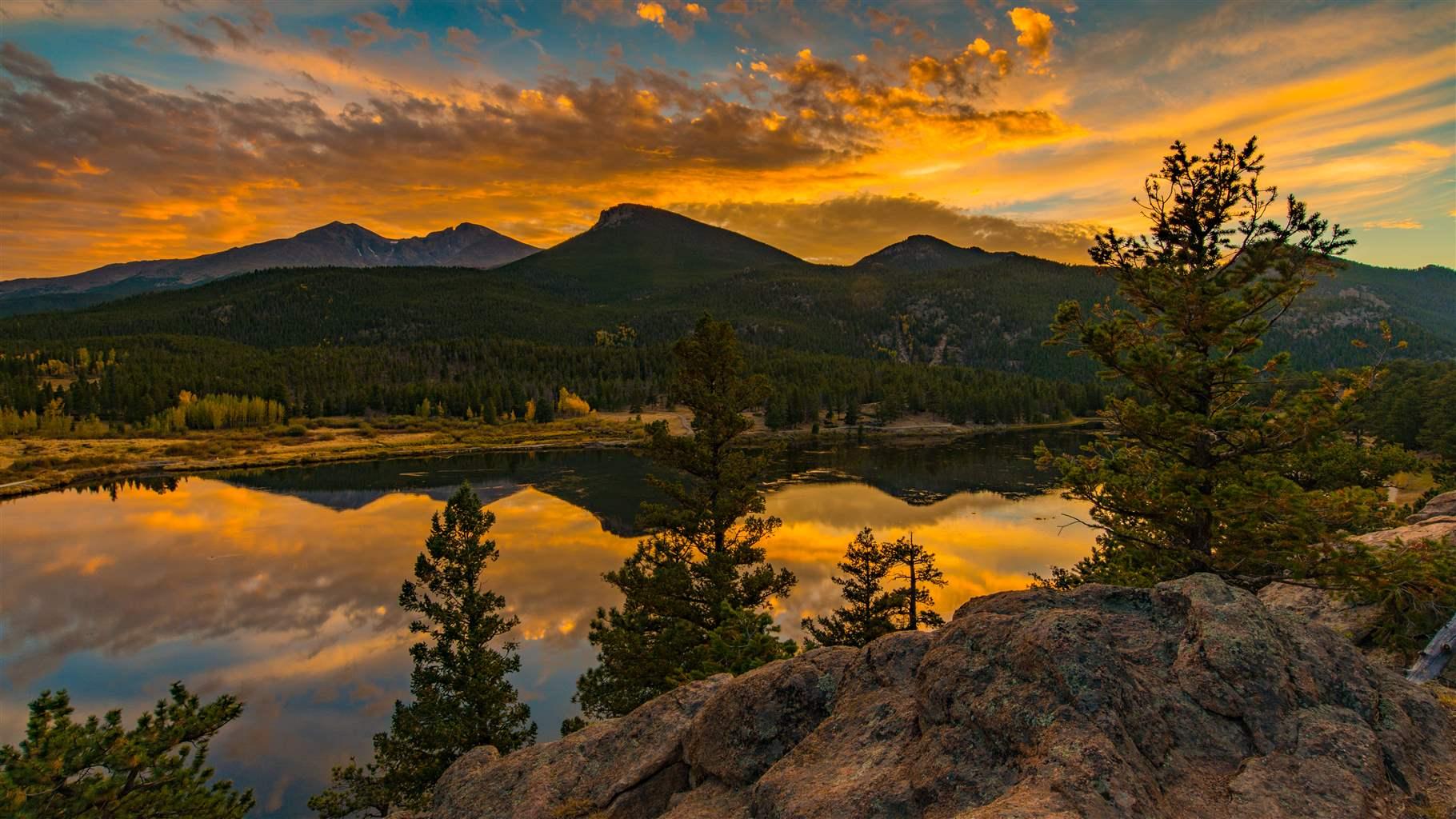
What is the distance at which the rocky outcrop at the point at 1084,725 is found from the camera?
6.67 metres

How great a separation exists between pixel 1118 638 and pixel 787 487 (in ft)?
294

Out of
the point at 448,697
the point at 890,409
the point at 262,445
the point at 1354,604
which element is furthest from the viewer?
the point at 890,409

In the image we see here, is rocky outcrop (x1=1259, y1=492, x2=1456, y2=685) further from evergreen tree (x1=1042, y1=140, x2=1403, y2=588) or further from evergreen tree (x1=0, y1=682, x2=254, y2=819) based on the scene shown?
evergreen tree (x1=0, y1=682, x2=254, y2=819)

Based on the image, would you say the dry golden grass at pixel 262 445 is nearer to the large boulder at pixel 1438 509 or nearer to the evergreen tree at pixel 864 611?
the evergreen tree at pixel 864 611

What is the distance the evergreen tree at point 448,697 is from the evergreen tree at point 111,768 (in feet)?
25.0

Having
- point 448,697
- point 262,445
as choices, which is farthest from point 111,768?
point 262,445

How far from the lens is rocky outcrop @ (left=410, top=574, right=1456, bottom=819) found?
6672 mm

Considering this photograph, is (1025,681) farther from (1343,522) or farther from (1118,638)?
(1343,522)

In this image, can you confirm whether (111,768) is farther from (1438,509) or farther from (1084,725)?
(1438,509)

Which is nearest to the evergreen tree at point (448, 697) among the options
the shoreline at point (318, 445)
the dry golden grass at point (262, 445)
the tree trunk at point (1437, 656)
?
the tree trunk at point (1437, 656)

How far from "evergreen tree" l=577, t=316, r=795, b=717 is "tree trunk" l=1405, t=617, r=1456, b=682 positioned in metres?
19.8

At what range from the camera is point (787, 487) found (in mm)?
98000

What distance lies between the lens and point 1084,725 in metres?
7.02

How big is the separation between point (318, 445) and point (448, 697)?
480ft
